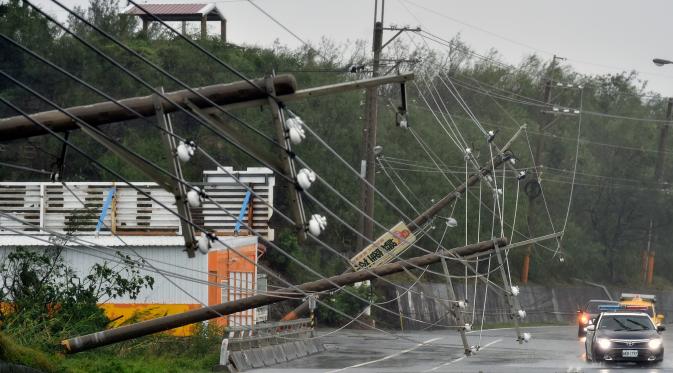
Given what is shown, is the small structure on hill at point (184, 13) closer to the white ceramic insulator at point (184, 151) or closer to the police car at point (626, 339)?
the police car at point (626, 339)

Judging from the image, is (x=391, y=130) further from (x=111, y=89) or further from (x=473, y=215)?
(x=111, y=89)

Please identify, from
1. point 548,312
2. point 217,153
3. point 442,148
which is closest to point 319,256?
point 217,153

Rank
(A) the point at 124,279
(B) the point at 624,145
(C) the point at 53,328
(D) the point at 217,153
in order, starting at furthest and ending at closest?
(B) the point at 624,145 < (D) the point at 217,153 < (A) the point at 124,279 < (C) the point at 53,328

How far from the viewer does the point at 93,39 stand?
63.2m

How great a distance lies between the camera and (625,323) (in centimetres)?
3541

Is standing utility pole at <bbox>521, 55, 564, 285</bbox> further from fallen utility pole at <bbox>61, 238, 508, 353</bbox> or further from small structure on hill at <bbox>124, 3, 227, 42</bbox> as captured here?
fallen utility pole at <bbox>61, 238, 508, 353</bbox>

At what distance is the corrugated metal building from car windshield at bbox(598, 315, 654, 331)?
937 centimetres

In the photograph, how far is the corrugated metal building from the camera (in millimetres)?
36000

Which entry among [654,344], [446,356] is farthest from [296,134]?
[446,356]

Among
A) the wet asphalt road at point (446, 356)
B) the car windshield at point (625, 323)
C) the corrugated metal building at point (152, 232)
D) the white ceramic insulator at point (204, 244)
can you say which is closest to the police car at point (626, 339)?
the car windshield at point (625, 323)

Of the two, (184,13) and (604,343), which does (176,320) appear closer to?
(604,343)

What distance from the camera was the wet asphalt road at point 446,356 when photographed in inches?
1288

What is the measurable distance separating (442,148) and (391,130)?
2734 millimetres

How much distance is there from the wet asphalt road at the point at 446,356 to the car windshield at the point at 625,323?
1016 mm
